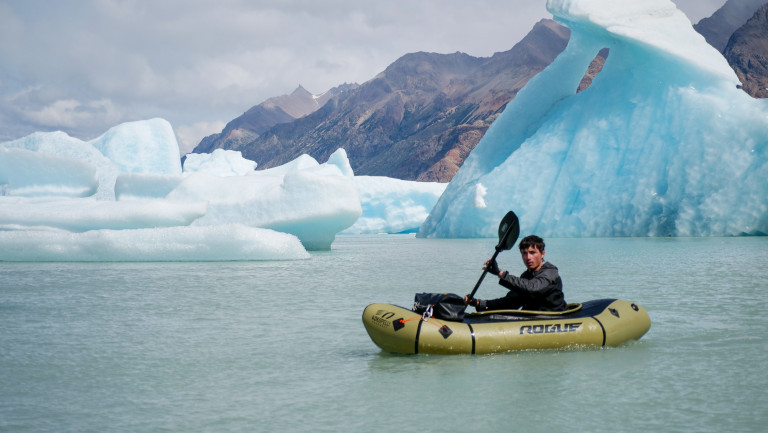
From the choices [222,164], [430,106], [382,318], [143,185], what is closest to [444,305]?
[382,318]

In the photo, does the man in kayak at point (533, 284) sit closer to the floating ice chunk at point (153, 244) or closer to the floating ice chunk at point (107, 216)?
the floating ice chunk at point (153, 244)

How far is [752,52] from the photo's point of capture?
69312 mm

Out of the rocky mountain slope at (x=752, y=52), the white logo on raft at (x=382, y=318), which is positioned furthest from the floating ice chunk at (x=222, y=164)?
the rocky mountain slope at (x=752, y=52)

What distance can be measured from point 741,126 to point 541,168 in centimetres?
509

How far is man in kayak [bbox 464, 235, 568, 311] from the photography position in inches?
171

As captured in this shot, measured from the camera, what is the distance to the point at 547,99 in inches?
853

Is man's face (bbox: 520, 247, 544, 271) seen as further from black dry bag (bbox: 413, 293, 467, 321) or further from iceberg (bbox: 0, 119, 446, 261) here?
iceberg (bbox: 0, 119, 446, 261)

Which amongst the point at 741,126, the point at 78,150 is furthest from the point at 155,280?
the point at 78,150

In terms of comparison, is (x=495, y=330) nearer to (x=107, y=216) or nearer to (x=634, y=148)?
(x=107, y=216)

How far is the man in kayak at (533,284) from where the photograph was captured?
14.3 ft

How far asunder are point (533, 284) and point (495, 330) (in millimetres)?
411

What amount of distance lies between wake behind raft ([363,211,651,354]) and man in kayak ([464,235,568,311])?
9cm

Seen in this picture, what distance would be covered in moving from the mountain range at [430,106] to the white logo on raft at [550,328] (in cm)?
6815

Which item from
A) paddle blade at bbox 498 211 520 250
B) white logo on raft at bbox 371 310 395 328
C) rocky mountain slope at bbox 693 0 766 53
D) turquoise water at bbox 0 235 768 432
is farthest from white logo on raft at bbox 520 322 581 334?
rocky mountain slope at bbox 693 0 766 53
